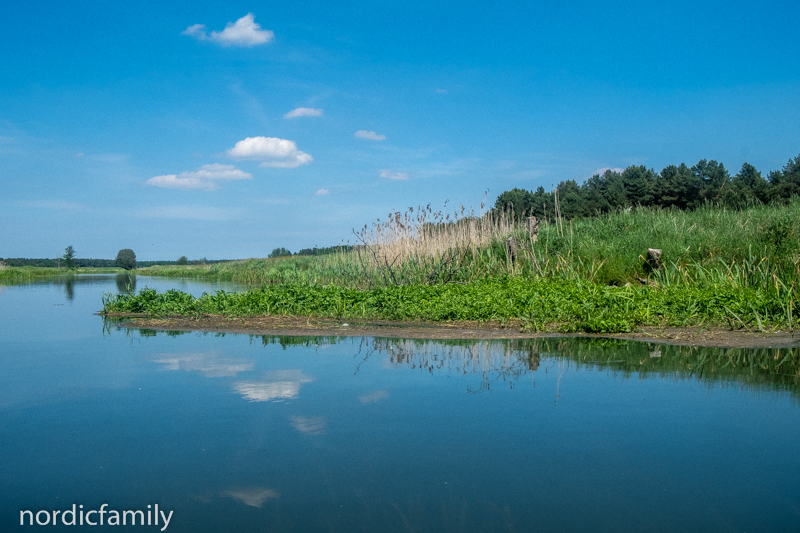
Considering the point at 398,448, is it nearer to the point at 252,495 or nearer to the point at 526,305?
the point at 252,495

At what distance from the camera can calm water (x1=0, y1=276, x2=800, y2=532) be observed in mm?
2867

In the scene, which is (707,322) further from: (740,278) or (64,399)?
(64,399)

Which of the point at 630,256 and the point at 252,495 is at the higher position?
the point at 630,256

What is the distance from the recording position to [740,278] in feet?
36.9

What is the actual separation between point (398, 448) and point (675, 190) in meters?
45.9

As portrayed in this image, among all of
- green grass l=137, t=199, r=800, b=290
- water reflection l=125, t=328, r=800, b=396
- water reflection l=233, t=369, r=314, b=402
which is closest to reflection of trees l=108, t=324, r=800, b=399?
water reflection l=125, t=328, r=800, b=396

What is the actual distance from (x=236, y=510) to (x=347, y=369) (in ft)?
10.2

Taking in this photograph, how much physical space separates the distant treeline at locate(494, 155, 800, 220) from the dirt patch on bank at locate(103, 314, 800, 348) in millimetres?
27747

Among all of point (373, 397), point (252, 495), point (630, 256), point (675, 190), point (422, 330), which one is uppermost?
point (675, 190)

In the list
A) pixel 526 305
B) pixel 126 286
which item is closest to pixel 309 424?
pixel 526 305

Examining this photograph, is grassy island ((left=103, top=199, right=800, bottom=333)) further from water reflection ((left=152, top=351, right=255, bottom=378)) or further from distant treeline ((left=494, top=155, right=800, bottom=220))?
distant treeline ((left=494, top=155, right=800, bottom=220))

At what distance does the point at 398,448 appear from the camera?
3.64 meters

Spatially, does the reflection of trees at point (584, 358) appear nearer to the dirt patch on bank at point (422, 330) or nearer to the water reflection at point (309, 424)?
the dirt patch on bank at point (422, 330)

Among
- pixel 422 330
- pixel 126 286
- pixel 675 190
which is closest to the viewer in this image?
pixel 422 330
